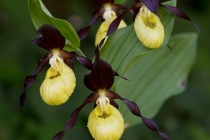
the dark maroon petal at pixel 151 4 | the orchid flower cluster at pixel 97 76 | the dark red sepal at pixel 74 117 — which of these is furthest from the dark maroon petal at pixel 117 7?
the dark red sepal at pixel 74 117

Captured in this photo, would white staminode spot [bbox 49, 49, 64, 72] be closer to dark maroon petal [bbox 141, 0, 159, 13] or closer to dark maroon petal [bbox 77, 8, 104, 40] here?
dark maroon petal [bbox 77, 8, 104, 40]

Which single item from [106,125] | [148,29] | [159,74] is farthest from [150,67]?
[106,125]

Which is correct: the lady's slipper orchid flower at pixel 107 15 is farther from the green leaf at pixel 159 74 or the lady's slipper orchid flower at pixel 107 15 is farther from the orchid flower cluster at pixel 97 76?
the green leaf at pixel 159 74

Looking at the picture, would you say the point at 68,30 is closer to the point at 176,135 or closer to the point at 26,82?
the point at 26,82

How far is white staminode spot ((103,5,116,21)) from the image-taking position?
2.44 m

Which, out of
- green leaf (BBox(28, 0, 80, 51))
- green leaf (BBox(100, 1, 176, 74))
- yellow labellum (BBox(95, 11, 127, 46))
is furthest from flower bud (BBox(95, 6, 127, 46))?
green leaf (BBox(28, 0, 80, 51))

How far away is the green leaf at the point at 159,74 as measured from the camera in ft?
8.99

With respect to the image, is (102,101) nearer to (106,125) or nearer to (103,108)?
(103,108)

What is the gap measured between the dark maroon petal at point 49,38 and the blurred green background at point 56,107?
112cm

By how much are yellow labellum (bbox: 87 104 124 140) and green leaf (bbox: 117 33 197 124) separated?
557 millimetres

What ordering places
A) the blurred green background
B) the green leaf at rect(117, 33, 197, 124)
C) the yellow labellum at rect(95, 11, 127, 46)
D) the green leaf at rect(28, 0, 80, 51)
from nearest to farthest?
the green leaf at rect(28, 0, 80, 51) < the yellow labellum at rect(95, 11, 127, 46) < the green leaf at rect(117, 33, 197, 124) < the blurred green background

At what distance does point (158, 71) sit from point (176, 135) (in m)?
0.73

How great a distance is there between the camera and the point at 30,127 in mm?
3186

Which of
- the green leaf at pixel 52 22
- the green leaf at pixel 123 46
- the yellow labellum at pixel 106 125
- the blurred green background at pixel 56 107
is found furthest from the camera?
the blurred green background at pixel 56 107
